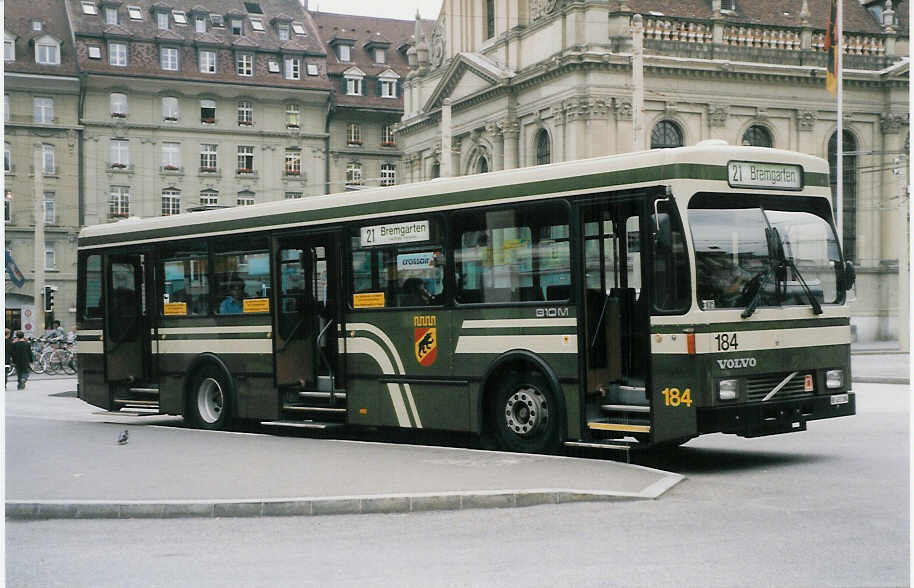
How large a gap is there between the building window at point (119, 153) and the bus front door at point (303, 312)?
62.6m

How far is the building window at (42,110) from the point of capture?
74.1 m

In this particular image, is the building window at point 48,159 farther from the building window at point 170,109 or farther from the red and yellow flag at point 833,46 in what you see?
→ the red and yellow flag at point 833,46

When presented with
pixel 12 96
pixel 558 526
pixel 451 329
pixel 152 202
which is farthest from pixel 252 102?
pixel 558 526

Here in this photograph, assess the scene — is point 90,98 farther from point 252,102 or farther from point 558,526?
point 558,526

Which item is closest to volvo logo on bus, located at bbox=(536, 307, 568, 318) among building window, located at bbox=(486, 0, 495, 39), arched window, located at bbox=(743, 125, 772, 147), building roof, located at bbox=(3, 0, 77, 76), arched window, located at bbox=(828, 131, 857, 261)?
arched window, located at bbox=(743, 125, 772, 147)

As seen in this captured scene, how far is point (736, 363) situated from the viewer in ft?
39.8

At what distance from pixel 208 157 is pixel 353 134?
1053 cm

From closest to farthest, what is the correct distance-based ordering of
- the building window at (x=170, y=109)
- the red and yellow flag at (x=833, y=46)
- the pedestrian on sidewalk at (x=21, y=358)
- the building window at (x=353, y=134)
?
the pedestrian on sidewalk at (x=21, y=358) < the red and yellow flag at (x=833, y=46) < the building window at (x=170, y=109) < the building window at (x=353, y=134)

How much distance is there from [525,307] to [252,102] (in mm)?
69358

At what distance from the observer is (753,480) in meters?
11.6

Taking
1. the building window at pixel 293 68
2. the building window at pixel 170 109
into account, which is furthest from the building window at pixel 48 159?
the building window at pixel 293 68

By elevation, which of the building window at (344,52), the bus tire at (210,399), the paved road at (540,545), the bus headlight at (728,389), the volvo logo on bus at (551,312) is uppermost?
the building window at (344,52)

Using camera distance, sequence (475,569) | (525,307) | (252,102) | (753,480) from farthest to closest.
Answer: (252,102) → (525,307) → (753,480) → (475,569)

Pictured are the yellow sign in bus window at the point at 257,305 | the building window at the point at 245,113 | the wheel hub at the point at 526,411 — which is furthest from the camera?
the building window at the point at 245,113
